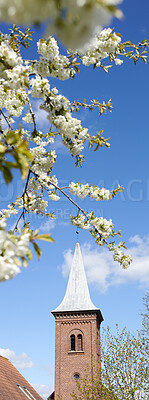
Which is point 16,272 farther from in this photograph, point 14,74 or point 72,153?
point 72,153

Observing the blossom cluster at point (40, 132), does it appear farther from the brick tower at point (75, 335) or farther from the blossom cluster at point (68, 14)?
the brick tower at point (75, 335)

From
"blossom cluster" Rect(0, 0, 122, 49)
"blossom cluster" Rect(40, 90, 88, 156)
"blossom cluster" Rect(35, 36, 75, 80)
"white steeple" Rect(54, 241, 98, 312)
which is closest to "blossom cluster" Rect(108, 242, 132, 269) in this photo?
"blossom cluster" Rect(40, 90, 88, 156)

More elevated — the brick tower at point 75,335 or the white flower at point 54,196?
the brick tower at point 75,335

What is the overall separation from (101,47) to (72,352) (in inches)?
1143

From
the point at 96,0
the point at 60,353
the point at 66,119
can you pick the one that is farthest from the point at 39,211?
the point at 60,353

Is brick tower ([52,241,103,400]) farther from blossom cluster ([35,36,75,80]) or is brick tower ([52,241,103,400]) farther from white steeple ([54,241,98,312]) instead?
blossom cluster ([35,36,75,80])

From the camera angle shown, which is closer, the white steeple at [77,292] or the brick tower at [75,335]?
the brick tower at [75,335]

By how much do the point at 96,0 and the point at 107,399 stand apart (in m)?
18.2

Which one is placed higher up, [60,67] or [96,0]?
[60,67]

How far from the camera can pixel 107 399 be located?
55.4 ft

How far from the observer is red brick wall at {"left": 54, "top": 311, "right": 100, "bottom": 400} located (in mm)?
28781

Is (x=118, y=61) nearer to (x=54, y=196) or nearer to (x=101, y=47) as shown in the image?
(x=101, y=47)

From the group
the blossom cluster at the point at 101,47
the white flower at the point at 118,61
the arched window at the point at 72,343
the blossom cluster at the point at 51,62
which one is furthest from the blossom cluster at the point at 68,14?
the arched window at the point at 72,343

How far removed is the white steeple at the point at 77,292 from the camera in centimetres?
3197
